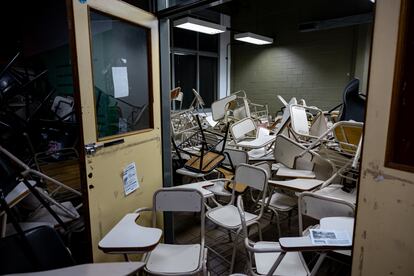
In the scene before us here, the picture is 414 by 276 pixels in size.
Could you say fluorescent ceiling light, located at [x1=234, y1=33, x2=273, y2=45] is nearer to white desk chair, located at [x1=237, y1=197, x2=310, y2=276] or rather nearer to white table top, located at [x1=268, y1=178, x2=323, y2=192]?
white table top, located at [x1=268, y1=178, x2=323, y2=192]

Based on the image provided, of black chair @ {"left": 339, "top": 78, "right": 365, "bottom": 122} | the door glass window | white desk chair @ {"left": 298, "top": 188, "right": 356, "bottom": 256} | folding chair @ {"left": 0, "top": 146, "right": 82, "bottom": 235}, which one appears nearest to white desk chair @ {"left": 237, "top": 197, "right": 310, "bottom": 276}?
white desk chair @ {"left": 298, "top": 188, "right": 356, "bottom": 256}

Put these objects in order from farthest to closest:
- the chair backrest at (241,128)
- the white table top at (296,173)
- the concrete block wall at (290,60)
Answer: the concrete block wall at (290,60)
the chair backrest at (241,128)
the white table top at (296,173)

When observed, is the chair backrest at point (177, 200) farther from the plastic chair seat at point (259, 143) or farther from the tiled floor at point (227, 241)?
the plastic chair seat at point (259, 143)

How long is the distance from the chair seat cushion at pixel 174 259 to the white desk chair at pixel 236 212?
0.42 metres

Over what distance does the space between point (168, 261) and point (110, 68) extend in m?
1.43

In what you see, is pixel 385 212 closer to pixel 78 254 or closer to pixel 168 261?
pixel 168 261

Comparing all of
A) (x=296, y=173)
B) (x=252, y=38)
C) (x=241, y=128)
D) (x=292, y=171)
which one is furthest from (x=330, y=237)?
(x=252, y=38)

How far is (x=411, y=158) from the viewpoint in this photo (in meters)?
1.04

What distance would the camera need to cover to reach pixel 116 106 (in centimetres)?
211

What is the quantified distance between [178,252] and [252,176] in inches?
35.6

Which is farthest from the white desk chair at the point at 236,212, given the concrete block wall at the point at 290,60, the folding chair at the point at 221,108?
the concrete block wall at the point at 290,60

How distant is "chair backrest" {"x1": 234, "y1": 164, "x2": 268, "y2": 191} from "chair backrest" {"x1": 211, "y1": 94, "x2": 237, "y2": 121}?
225 cm

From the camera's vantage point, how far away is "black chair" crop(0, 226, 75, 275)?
1.24m

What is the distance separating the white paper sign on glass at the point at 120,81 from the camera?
2.07 metres
